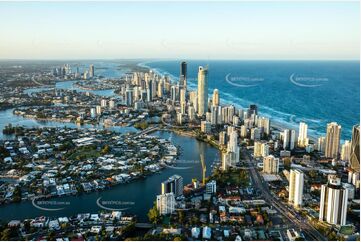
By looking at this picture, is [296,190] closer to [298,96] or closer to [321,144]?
[321,144]

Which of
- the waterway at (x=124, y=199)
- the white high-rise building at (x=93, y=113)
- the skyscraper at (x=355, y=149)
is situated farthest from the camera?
the white high-rise building at (x=93, y=113)

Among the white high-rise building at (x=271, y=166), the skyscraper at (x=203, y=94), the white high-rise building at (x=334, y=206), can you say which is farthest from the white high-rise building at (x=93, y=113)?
the white high-rise building at (x=334, y=206)

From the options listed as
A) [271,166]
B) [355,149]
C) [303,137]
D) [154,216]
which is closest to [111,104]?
[303,137]

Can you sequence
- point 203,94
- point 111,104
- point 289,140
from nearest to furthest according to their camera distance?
point 289,140 < point 203,94 < point 111,104

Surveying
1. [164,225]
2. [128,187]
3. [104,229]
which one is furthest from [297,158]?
[104,229]

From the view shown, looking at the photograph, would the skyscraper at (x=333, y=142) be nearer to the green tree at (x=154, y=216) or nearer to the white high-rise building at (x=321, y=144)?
the white high-rise building at (x=321, y=144)

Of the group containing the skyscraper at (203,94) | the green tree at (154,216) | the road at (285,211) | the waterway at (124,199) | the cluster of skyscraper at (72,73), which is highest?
the cluster of skyscraper at (72,73)
